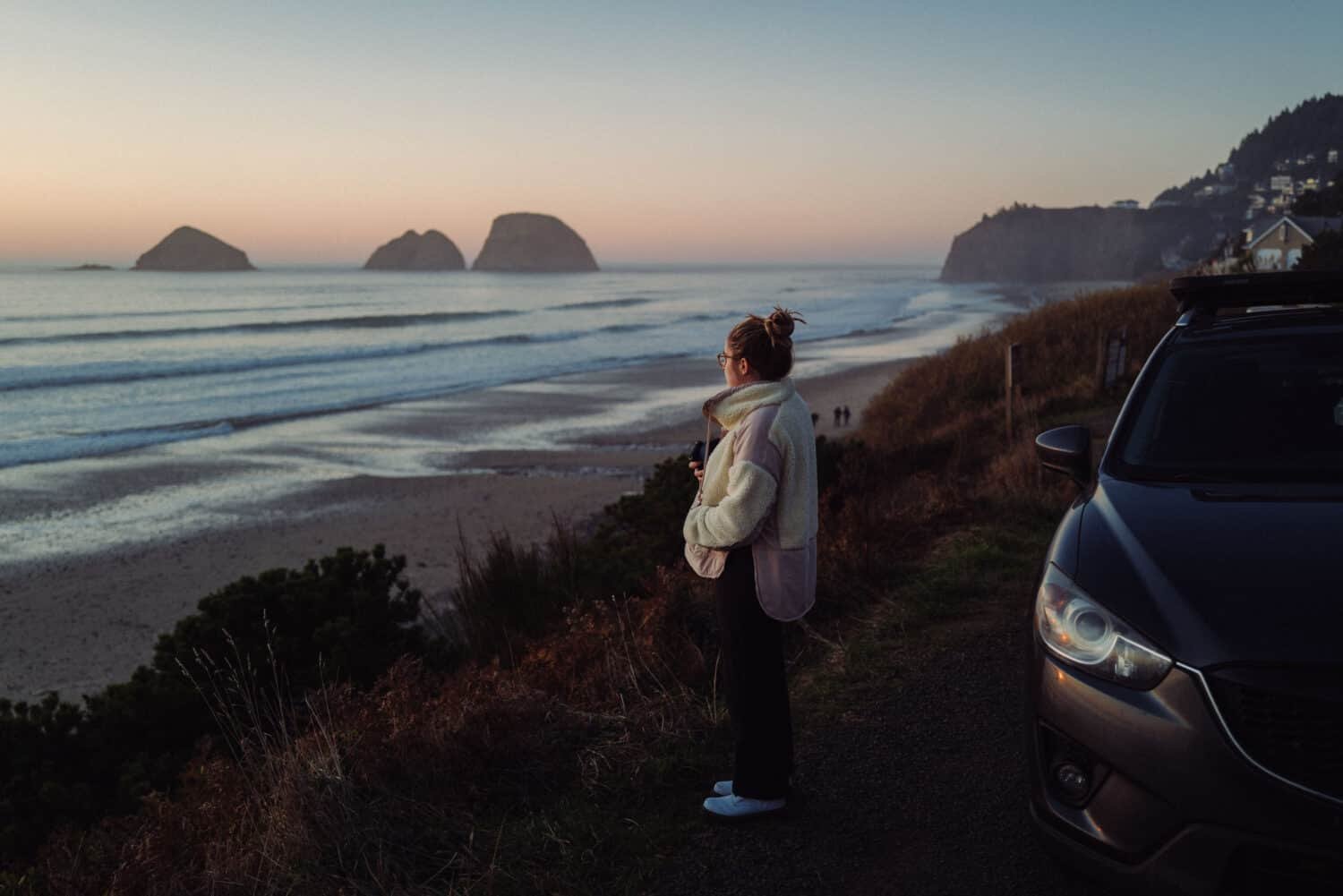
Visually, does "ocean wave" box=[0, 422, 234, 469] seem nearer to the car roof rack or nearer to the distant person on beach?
the distant person on beach

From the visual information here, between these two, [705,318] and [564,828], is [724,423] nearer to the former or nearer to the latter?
[564,828]

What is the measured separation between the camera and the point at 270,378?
3309 cm

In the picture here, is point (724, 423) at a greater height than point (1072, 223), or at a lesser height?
lesser

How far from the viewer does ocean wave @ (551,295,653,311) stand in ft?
260

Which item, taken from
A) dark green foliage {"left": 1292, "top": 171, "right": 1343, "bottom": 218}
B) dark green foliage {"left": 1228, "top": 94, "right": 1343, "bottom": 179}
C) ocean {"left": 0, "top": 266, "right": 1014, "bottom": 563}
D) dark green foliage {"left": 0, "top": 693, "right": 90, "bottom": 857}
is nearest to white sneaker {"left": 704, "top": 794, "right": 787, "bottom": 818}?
dark green foliage {"left": 0, "top": 693, "right": 90, "bottom": 857}

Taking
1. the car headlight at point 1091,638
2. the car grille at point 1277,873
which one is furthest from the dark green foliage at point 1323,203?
the car grille at point 1277,873

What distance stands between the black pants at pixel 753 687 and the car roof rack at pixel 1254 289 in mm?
2511

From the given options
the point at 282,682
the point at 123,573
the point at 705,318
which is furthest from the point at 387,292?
the point at 282,682

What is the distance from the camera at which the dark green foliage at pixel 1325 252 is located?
30.8 meters

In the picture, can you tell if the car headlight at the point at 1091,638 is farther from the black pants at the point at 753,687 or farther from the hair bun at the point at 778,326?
the hair bun at the point at 778,326

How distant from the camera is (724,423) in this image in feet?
11.3

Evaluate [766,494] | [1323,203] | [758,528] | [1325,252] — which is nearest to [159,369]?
[758,528]

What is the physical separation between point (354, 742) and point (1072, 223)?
211412 mm

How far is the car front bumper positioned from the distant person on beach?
0.94m
